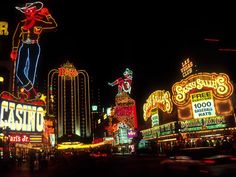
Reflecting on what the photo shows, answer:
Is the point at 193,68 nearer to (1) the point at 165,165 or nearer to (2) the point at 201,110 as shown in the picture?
(2) the point at 201,110

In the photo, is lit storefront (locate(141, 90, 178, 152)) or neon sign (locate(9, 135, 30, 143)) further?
lit storefront (locate(141, 90, 178, 152))

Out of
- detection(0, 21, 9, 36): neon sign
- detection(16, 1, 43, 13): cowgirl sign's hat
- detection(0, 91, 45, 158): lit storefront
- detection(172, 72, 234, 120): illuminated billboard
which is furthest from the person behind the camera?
detection(0, 21, 9, 36): neon sign

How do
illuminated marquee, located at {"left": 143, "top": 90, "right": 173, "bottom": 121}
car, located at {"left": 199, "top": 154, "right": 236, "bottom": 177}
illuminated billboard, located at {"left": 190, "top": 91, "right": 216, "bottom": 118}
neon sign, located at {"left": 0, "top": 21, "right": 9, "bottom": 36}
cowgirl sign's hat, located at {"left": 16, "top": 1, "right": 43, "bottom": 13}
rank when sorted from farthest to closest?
illuminated marquee, located at {"left": 143, "top": 90, "right": 173, "bottom": 121} → neon sign, located at {"left": 0, "top": 21, "right": 9, "bottom": 36} → illuminated billboard, located at {"left": 190, "top": 91, "right": 216, "bottom": 118} → cowgirl sign's hat, located at {"left": 16, "top": 1, "right": 43, "bottom": 13} → car, located at {"left": 199, "top": 154, "right": 236, "bottom": 177}

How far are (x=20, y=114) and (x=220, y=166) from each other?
20736mm

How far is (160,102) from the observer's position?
5397 cm

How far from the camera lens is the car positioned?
45.6ft

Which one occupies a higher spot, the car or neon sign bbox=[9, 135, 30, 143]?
neon sign bbox=[9, 135, 30, 143]

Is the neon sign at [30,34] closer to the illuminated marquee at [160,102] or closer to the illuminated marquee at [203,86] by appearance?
the illuminated marquee at [203,86]

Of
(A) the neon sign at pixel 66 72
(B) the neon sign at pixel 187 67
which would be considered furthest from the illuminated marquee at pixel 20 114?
(A) the neon sign at pixel 66 72

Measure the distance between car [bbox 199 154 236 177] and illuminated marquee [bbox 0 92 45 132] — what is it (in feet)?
64.1

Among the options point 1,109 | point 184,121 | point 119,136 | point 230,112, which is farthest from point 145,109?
point 1,109

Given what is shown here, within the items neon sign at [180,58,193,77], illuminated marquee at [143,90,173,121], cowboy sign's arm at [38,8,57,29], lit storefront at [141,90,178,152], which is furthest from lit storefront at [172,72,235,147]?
cowboy sign's arm at [38,8,57,29]

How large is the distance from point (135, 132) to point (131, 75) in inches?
629

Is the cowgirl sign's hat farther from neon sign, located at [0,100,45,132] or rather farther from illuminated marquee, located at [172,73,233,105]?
illuminated marquee, located at [172,73,233,105]
